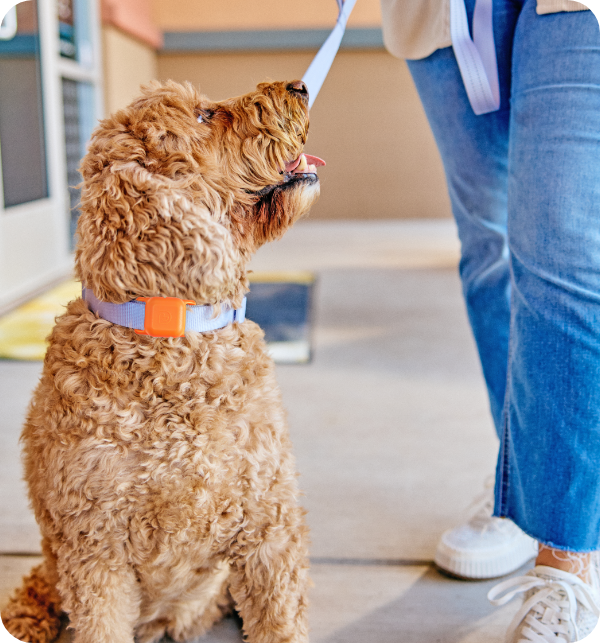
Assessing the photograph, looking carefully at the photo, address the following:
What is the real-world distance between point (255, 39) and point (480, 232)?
670cm

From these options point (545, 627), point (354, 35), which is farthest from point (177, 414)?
point (354, 35)

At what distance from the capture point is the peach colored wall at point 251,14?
7.33 metres

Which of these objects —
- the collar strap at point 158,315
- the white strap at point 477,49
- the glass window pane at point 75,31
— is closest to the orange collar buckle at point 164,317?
the collar strap at point 158,315

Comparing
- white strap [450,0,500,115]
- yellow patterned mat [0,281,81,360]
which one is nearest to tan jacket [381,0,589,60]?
white strap [450,0,500,115]

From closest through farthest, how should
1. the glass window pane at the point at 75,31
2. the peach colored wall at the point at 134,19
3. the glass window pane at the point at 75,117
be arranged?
the glass window pane at the point at 75,31 < the glass window pane at the point at 75,117 < the peach colored wall at the point at 134,19

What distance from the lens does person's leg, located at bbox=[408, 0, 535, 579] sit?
1.26 metres

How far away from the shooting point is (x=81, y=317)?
1.00 meters

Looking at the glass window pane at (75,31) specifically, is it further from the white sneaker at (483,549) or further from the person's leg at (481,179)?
the white sneaker at (483,549)

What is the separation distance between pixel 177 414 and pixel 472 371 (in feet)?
6.39

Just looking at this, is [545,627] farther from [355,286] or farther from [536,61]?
[355,286]

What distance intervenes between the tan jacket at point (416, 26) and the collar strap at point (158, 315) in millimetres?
671

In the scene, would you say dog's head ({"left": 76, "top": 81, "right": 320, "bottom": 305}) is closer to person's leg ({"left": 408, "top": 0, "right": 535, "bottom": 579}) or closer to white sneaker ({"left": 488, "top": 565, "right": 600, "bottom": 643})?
person's leg ({"left": 408, "top": 0, "right": 535, "bottom": 579})

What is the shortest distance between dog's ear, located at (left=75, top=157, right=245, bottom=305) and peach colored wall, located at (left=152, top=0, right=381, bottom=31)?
7.15 metres

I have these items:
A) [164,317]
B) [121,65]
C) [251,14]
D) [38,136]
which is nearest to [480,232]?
[164,317]
